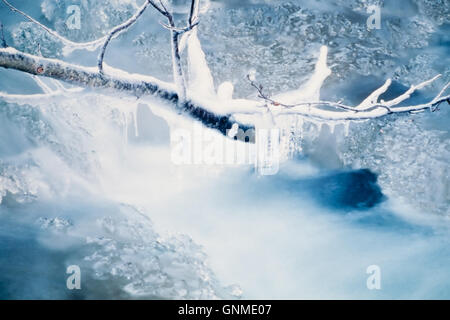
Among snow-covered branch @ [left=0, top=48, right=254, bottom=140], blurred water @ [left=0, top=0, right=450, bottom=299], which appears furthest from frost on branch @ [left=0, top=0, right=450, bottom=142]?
blurred water @ [left=0, top=0, right=450, bottom=299]

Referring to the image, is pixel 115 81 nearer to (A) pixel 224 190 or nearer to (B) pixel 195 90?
(B) pixel 195 90

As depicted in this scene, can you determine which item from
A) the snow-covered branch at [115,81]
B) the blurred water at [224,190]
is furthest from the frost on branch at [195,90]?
the blurred water at [224,190]

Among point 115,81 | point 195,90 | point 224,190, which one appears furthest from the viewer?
point 224,190

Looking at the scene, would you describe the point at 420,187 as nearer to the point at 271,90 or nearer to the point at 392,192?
the point at 392,192

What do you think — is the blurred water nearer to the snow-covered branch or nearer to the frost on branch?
the frost on branch

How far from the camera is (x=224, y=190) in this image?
7.73 feet

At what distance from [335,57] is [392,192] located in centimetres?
109

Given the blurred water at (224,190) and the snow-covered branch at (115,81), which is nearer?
the snow-covered branch at (115,81)

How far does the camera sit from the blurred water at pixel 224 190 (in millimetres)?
2293

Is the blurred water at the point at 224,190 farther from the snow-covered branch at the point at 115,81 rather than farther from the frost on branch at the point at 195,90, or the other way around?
the snow-covered branch at the point at 115,81

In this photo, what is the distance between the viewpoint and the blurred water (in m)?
2.29

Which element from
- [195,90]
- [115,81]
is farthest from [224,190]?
[115,81]
